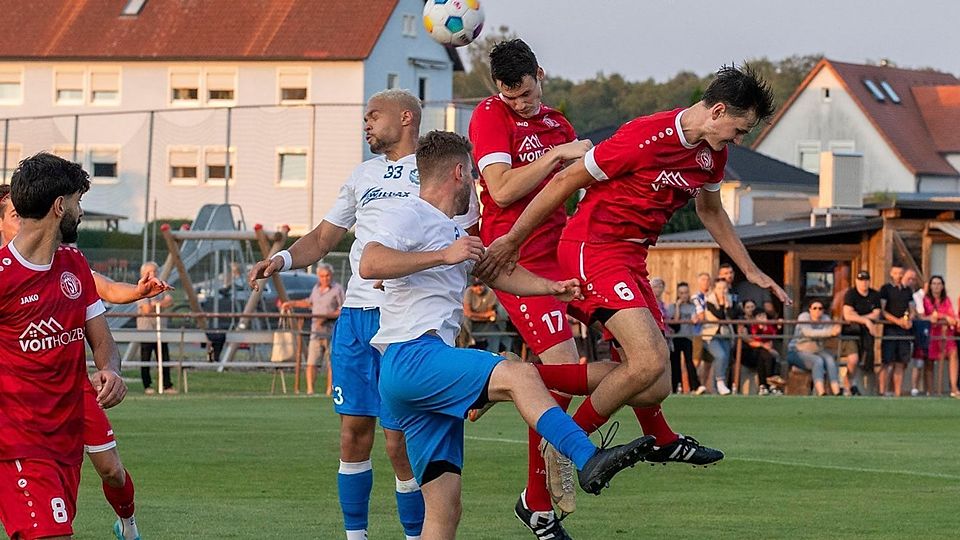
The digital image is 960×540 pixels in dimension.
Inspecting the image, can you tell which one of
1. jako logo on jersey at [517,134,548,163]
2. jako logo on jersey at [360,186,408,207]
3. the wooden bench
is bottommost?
the wooden bench

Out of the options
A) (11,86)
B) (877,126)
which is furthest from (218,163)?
(877,126)

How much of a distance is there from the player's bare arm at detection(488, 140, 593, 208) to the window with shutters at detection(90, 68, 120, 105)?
2134 inches

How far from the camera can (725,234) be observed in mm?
9000

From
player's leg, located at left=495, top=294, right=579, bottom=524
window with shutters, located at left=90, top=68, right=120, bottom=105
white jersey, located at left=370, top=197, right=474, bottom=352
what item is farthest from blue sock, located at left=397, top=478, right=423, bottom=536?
window with shutters, located at left=90, top=68, right=120, bottom=105

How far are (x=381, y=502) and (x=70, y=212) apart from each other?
439 centimetres

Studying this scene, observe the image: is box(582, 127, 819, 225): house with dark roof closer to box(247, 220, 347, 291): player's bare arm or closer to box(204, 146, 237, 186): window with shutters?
box(204, 146, 237, 186): window with shutters

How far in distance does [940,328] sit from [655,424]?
56.0ft

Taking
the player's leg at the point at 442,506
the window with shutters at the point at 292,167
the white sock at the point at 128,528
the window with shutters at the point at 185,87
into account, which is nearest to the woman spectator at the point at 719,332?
the window with shutters at the point at 292,167

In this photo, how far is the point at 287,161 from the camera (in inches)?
1468

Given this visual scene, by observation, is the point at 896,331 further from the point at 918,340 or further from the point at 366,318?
the point at 366,318

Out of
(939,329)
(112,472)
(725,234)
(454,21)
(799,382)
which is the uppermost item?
(454,21)

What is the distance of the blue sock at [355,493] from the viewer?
816cm

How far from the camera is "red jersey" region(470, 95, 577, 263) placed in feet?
28.2

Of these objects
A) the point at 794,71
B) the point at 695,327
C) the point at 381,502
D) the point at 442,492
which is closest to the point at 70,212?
the point at 442,492
